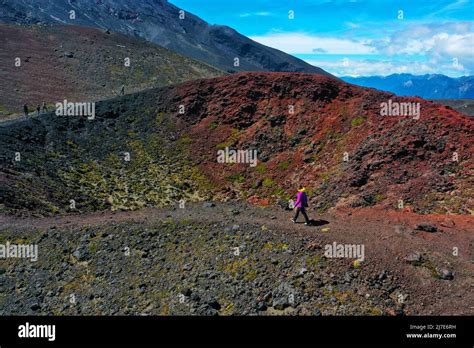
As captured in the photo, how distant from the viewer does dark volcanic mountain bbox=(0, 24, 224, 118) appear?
2447 inches

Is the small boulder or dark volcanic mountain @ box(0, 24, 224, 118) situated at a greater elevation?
dark volcanic mountain @ box(0, 24, 224, 118)

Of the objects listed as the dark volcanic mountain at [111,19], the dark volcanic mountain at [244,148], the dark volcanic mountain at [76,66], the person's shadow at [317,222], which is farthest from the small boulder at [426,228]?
the dark volcanic mountain at [111,19]

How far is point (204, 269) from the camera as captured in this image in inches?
596

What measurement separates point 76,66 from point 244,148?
59.8 meters

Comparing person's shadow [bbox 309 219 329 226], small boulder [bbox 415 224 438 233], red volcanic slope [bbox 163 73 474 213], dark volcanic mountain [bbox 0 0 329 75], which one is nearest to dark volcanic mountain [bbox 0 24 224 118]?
red volcanic slope [bbox 163 73 474 213]

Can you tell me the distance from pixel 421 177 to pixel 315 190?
19.0 ft

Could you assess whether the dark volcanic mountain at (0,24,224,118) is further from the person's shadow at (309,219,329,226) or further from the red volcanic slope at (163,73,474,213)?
the person's shadow at (309,219,329,226)

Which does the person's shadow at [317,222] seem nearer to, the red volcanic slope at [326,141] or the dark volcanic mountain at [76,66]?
the red volcanic slope at [326,141]

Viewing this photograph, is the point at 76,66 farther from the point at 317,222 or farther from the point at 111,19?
the point at 111,19

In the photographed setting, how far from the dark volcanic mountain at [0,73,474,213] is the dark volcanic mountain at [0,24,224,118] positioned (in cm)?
2573

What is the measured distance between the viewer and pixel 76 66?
3041 inches

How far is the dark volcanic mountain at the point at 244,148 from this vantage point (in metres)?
21.8

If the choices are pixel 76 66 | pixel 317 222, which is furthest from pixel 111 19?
pixel 317 222
